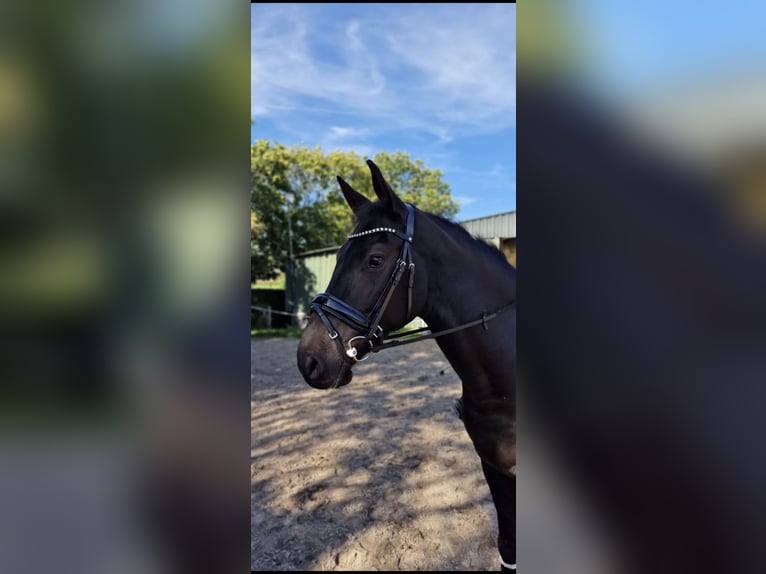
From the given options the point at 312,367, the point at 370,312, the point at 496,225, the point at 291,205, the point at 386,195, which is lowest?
the point at 312,367

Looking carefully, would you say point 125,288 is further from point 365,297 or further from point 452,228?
point 452,228

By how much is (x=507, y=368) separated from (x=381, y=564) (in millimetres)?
1855

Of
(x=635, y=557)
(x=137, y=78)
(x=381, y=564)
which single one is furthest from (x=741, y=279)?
(x=381, y=564)

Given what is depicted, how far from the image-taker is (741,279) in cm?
67

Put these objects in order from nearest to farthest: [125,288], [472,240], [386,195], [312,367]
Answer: [125,288] < [312,367] < [386,195] < [472,240]

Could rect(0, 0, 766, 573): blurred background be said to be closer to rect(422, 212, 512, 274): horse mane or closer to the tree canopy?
rect(422, 212, 512, 274): horse mane

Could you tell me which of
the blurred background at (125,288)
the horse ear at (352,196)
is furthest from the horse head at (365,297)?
the blurred background at (125,288)

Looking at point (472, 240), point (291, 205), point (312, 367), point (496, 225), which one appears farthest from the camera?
point (291, 205)

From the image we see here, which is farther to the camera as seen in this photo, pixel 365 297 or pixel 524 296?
pixel 365 297

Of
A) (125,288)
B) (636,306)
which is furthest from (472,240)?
(125,288)

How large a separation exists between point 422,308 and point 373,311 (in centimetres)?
26

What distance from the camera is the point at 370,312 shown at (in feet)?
5.83

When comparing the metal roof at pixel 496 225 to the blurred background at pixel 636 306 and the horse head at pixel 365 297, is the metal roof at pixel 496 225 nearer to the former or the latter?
the horse head at pixel 365 297

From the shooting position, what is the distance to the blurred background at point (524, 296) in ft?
2.19
